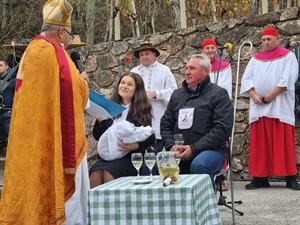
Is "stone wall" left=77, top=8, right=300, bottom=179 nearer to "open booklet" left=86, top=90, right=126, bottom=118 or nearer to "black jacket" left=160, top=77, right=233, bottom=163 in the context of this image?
"black jacket" left=160, top=77, right=233, bottom=163

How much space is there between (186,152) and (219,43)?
3.77m

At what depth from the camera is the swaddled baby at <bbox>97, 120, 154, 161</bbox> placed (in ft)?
15.8

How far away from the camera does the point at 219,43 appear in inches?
322

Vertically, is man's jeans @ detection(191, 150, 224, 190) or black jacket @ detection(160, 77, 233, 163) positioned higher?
black jacket @ detection(160, 77, 233, 163)

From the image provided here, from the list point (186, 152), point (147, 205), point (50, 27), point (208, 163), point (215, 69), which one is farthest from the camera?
point (215, 69)

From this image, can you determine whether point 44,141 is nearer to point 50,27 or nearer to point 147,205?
point 50,27

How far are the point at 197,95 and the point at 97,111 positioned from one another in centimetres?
88

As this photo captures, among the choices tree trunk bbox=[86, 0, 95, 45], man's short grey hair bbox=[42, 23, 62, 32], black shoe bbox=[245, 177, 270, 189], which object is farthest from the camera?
tree trunk bbox=[86, 0, 95, 45]

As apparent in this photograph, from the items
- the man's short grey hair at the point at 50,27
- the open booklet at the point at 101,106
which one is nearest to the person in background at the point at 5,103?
the open booklet at the point at 101,106

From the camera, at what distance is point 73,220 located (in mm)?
4109

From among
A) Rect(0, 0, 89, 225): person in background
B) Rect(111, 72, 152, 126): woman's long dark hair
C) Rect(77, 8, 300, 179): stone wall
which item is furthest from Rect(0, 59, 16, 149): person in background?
Rect(0, 0, 89, 225): person in background

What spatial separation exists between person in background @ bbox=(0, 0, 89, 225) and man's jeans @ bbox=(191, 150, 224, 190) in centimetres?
89

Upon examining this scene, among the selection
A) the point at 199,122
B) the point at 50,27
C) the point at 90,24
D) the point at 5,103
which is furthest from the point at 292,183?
the point at 90,24

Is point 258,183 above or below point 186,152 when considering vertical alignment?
below
